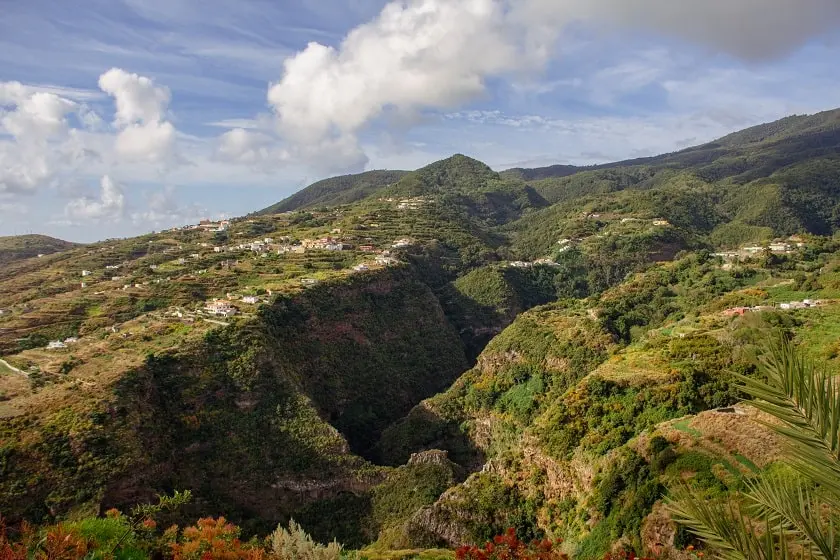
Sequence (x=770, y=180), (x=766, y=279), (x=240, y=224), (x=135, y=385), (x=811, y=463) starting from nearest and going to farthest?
(x=811, y=463) < (x=135, y=385) < (x=766, y=279) < (x=240, y=224) < (x=770, y=180)

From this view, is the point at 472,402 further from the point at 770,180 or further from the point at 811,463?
the point at 770,180

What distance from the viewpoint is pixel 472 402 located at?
47.1 m

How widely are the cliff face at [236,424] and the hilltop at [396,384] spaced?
14cm

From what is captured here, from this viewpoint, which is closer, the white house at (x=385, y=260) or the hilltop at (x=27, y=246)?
the white house at (x=385, y=260)

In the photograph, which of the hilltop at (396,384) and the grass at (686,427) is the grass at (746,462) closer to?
the hilltop at (396,384)

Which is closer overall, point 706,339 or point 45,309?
point 706,339

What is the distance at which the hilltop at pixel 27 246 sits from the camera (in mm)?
118750

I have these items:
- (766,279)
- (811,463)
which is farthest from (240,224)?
(811,463)

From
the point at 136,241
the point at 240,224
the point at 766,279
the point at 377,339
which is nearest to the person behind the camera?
the point at 766,279

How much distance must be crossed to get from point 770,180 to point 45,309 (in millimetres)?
149569

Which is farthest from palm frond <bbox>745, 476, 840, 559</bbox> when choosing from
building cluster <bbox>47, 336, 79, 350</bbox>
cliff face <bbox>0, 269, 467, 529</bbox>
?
building cluster <bbox>47, 336, 79, 350</bbox>

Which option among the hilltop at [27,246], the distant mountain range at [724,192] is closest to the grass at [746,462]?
the distant mountain range at [724,192]

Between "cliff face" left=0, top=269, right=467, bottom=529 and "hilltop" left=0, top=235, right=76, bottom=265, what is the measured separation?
99.4 metres

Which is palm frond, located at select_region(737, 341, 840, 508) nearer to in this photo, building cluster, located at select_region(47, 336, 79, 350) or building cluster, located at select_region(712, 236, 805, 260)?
building cluster, located at select_region(47, 336, 79, 350)
